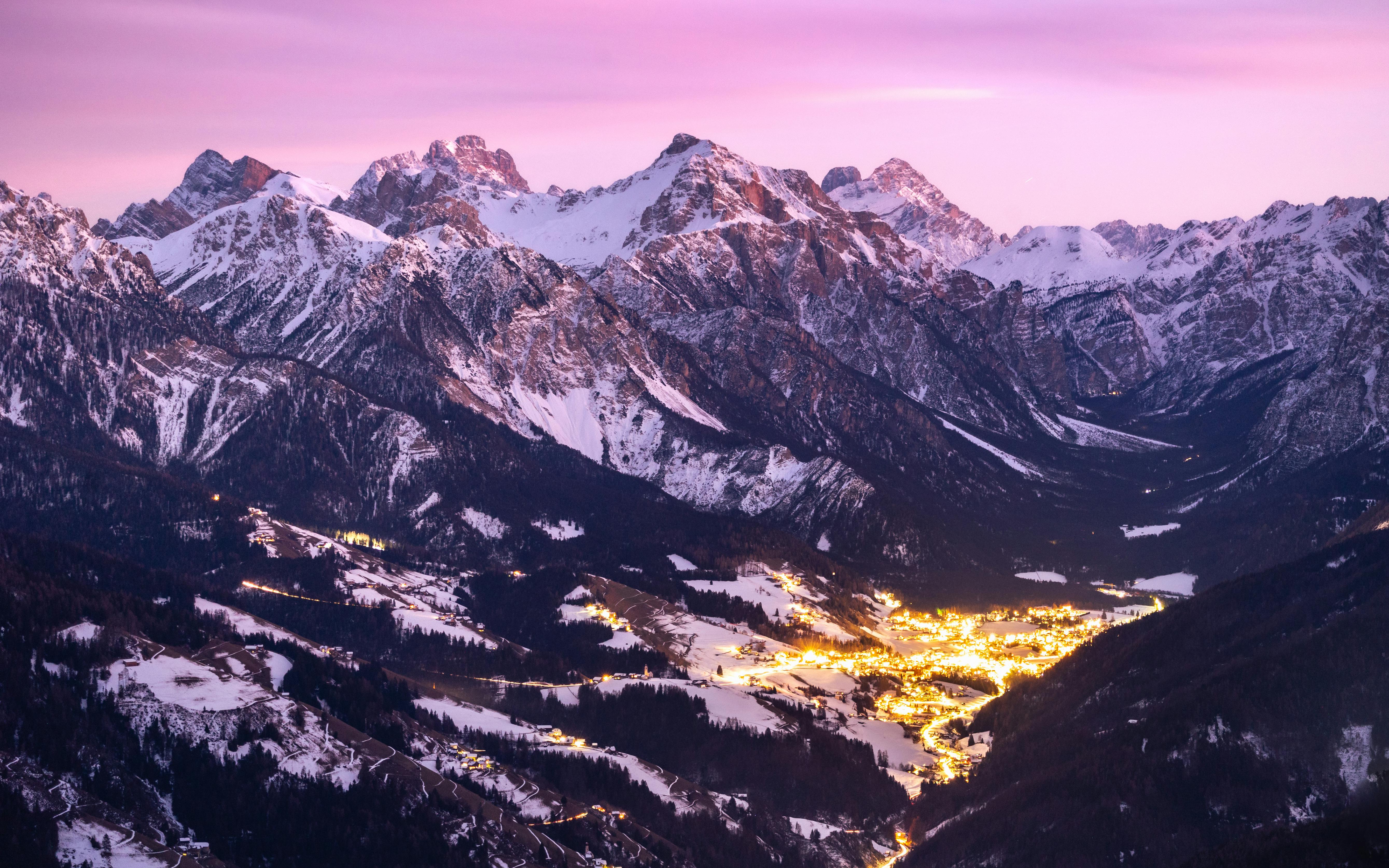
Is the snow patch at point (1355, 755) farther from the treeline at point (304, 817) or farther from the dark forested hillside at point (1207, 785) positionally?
the treeline at point (304, 817)

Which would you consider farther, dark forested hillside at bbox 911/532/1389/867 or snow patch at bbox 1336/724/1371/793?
snow patch at bbox 1336/724/1371/793

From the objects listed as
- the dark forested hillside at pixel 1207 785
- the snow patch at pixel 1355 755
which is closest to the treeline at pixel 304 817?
the dark forested hillside at pixel 1207 785

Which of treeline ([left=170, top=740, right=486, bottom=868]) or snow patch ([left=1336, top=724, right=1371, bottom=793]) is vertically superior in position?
snow patch ([left=1336, top=724, right=1371, bottom=793])

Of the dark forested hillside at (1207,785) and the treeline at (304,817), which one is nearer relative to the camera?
the dark forested hillside at (1207,785)

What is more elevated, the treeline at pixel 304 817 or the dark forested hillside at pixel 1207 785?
the dark forested hillside at pixel 1207 785

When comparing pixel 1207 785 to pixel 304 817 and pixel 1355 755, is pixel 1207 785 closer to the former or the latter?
pixel 1355 755

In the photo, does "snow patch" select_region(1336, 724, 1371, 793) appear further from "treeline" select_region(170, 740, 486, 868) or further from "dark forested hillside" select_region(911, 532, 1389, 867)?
"treeline" select_region(170, 740, 486, 868)

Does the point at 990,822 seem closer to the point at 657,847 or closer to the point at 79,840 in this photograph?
the point at 657,847

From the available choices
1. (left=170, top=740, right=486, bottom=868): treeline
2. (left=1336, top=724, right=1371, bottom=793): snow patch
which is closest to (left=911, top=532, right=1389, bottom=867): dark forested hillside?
(left=1336, top=724, right=1371, bottom=793): snow patch

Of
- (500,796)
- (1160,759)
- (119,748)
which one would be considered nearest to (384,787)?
(500,796)

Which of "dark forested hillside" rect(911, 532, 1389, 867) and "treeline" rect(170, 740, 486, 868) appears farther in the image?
"treeline" rect(170, 740, 486, 868)

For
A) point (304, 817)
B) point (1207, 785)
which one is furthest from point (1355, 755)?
point (304, 817)
